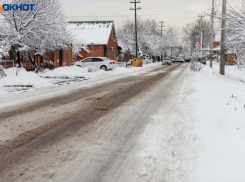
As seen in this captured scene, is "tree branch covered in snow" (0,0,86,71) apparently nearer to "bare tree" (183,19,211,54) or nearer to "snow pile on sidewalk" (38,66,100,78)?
"snow pile on sidewalk" (38,66,100,78)

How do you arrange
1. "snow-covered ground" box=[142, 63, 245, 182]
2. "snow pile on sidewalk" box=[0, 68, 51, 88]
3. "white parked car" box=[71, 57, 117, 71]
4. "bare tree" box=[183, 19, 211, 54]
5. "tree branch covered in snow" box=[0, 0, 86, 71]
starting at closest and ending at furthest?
"snow-covered ground" box=[142, 63, 245, 182] → "snow pile on sidewalk" box=[0, 68, 51, 88] → "tree branch covered in snow" box=[0, 0, 86, 71] → "white parked car" box=[71, 57, 117, 71] → "bare tree" box=[183, 19, 211, 54]

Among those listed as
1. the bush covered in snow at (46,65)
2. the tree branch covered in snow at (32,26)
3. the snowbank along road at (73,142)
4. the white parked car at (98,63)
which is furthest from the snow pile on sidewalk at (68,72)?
the snowbank along road at (73,142)

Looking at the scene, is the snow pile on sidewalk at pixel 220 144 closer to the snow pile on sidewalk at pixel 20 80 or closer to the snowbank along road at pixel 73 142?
the snowbank along road at pixel 73 142

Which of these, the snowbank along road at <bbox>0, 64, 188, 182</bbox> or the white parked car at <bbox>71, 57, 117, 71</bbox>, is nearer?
the snowbank along road at <bbox>0, 64, 188, 182</bbox>

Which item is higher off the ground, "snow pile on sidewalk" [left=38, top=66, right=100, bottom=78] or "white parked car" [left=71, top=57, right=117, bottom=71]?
"white parked car" [left=71, top=57, right=117, bottom=71]

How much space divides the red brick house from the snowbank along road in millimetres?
37768

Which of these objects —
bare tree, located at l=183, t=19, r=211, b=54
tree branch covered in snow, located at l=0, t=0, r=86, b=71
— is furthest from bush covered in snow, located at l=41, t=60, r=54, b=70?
bare tree, located at l=183, t=19, r=211, b=54

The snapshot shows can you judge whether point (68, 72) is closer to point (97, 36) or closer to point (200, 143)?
point (200, 143)

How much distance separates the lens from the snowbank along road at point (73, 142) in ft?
13.4

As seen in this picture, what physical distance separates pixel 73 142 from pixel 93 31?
45.7 m

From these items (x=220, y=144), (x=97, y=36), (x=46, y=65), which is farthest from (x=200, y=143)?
(x=97, y=36)

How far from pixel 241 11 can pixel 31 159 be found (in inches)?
369

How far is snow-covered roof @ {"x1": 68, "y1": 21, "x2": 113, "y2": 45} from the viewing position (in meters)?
47.4

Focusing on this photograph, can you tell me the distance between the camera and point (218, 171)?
12.3 ft
